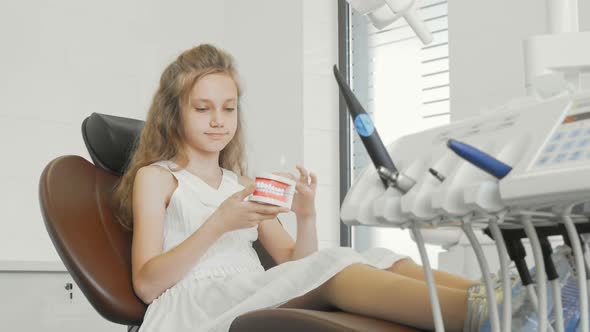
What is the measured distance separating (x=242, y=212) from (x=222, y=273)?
255 millimetres

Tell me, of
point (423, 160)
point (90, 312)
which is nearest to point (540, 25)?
point (90, 312)

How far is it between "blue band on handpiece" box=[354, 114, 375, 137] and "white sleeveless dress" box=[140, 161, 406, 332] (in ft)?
1.90

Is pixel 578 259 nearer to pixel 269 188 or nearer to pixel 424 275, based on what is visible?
pixel 424 275

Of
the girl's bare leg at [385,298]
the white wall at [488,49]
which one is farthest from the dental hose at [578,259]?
the white wall at [488,49]

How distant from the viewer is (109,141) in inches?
75.0

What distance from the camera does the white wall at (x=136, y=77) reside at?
3197mm

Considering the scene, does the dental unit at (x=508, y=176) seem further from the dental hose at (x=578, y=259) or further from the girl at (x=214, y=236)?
the girl at (x=214, y=236)

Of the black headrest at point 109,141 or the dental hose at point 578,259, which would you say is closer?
the dental hose at point 578,259

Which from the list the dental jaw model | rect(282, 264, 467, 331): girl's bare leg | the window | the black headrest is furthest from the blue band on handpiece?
the window

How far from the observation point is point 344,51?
144 inches

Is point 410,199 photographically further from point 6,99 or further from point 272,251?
point 6,99

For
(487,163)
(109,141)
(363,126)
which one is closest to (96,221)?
(109,141)

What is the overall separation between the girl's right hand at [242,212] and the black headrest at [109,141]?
0.43 meters

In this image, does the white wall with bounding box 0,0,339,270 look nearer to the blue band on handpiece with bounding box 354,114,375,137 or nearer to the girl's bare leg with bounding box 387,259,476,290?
the girl's bare leg with bounding box 387,259,476,290
